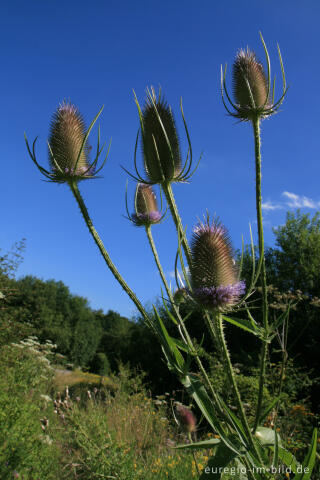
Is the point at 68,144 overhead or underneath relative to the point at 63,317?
underneath

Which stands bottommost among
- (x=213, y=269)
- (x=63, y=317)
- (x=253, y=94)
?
(x=213, y=269)

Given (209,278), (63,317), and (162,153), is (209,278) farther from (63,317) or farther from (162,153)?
(63,317)

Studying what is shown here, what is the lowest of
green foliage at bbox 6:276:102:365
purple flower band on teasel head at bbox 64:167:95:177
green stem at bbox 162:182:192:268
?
green stem at bbox 162:182:192:268

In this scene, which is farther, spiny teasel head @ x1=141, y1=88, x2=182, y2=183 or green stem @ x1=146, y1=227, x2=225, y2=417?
spiny teasel head @ x1=141, y1=88, x2=182, y2=183

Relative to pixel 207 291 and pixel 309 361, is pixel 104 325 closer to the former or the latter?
pixel 309 361

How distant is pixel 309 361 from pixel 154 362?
5928 mm

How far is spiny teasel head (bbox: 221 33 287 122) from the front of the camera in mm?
2199

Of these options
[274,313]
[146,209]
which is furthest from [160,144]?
[274,313]

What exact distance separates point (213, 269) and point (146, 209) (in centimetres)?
98

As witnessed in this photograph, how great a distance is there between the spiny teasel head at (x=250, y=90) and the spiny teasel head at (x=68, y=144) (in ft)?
3.33

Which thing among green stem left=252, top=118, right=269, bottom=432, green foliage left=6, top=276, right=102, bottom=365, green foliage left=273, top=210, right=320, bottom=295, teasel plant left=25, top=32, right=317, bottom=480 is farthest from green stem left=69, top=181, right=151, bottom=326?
green foliage left=6, top=276, right=102, bottom=365

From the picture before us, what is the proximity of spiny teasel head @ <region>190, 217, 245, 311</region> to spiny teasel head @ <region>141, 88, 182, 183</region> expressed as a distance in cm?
37

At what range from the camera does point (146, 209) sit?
105 inches

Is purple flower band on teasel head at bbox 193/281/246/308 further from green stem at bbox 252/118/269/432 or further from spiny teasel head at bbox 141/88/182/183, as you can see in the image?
spiny teasel head at bbox 141/88/182/183
